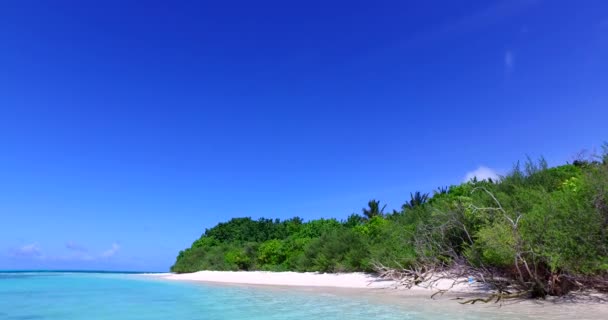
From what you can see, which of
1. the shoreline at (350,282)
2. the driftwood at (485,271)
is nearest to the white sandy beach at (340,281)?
the shoreline at (350,282)

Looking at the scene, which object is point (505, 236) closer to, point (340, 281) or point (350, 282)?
point (350, 282)

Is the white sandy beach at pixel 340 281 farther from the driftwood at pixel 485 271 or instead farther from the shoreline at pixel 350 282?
the driftwood at pixel 485 271

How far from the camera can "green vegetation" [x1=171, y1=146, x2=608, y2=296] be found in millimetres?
12242

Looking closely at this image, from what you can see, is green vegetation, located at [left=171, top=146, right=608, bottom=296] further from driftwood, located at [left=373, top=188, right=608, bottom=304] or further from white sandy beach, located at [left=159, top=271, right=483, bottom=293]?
white sandy beach, located at [left=159, top=271, right=483, bottom=293]

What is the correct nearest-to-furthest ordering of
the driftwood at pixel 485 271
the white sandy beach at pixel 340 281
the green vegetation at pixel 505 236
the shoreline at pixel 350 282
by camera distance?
the green vegetation at pixel 505 236
the driftwood at pixel 485 271
the shoreline at pixel 350 282
the white sandy beach at pixel 340 281

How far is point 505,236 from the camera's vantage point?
13.6 meters

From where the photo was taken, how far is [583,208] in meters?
12.3

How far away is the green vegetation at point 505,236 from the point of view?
12242mm

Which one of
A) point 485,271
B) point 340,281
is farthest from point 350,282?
point 485,271

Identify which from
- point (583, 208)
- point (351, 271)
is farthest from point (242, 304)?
point (351, 271)

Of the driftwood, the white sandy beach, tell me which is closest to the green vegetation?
the driftwood

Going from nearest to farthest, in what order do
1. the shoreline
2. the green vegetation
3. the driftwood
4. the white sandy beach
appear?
the green vegetation
the driftwood
the shoreline
the white sandy beach

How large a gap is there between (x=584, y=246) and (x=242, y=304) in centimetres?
1062

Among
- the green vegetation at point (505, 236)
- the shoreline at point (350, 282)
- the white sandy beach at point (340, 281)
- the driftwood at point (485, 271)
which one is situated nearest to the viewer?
the green vegetation at point (505, 236)
